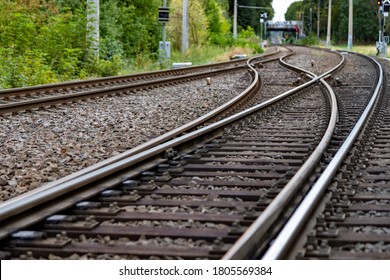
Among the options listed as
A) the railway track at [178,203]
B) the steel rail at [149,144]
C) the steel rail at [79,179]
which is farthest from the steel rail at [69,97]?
the railway track at [178,203]

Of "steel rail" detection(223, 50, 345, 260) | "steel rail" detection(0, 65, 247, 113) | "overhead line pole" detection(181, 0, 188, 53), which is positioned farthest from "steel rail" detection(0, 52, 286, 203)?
"overhead line pole" detection(181, 0, 188, 53)

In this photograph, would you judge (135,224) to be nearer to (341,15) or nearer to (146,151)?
(146,151)

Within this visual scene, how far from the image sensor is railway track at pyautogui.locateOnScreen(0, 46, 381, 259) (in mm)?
4270

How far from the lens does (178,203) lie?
5.39m

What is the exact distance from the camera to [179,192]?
571cm

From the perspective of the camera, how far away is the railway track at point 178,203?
4.27 meters

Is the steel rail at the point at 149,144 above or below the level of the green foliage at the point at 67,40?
below

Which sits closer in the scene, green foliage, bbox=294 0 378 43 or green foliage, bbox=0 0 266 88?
green foliage, bbox=0 0 266 88

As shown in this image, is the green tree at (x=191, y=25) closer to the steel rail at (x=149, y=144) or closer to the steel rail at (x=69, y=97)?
the steel rail at (x=69, y=97)

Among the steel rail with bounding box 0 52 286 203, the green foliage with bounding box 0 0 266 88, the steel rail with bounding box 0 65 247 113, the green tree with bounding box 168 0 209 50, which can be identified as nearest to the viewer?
the steel rail with bounding box 0 52 286 203

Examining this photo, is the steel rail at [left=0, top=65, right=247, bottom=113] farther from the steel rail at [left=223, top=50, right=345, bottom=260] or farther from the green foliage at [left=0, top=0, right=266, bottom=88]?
the steel rail at [left=223, top=50, right=345, bottom=260]

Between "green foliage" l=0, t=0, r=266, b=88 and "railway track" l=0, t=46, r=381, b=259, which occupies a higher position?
"green foliage" l=0, t=0, r=266, b=88

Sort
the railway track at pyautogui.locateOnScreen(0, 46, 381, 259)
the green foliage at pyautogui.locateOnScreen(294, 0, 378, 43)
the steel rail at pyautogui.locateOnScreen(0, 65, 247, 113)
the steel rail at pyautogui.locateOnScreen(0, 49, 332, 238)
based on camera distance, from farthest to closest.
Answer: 1. the green foliage at pyautogui.locateOnScreen(294, 0, 378, 43)
2. the steel rail at pyautogui.locateOnScreen(0, 65, 247, 113)
3. the steel rail at pyautogui.locateOnScreen(0, 49, 332, 238)
4. the railway track at pyautogui.locateOnScreen(0, 46, 381, 259)

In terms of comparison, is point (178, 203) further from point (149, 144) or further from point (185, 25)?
point (185, 25)
